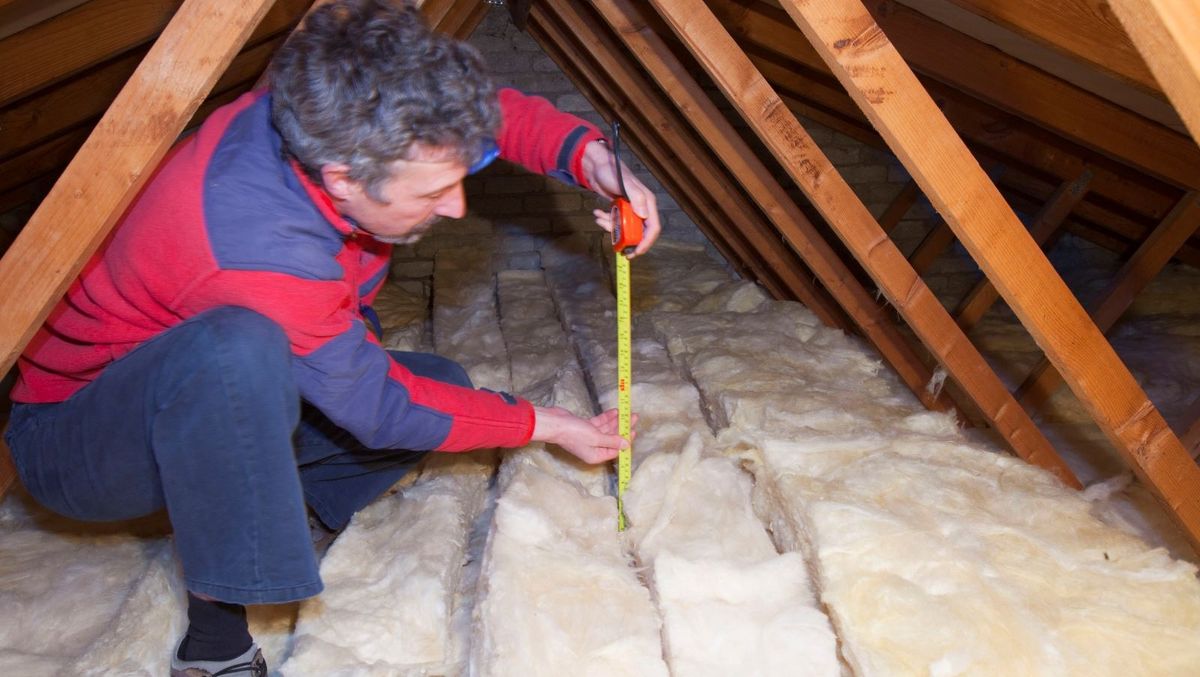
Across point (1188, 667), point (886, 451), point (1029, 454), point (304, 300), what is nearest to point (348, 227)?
point (304, 300)

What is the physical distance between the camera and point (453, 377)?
204cm

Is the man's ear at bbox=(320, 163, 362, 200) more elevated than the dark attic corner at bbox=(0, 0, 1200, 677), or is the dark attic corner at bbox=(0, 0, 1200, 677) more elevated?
the man's ear at bbox=(320, 163, 362, 200)

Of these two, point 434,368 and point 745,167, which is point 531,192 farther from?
point 434,368

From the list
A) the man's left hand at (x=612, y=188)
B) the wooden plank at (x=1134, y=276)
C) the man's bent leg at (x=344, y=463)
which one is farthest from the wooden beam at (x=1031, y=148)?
the man's bent leg at (x=344, y=463)

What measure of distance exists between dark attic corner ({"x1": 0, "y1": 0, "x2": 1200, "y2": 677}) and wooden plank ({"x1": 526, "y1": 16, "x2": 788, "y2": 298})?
1068mm

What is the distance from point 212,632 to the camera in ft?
4.93

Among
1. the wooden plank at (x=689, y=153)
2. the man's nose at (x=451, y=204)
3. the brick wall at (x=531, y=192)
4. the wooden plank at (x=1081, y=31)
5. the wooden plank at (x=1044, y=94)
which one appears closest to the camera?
the man's nose at (x=451, y=204)

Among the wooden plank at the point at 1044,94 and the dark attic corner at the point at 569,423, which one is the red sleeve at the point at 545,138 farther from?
the wooden plank at the point at 1044,94

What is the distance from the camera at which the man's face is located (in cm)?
129

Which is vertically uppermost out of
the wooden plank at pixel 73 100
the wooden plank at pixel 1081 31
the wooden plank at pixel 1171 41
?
the wooden plank at pixel 1171 41

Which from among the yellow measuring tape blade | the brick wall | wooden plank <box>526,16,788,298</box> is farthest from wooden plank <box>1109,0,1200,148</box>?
the brick wall

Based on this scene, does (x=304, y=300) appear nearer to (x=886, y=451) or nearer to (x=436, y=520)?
(x=436, y=520)

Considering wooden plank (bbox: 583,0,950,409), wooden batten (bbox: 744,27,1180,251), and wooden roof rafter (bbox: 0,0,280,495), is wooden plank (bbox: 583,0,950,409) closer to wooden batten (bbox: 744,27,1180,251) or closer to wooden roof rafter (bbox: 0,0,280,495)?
wooden batten (bbox: 744,27,1180,251)

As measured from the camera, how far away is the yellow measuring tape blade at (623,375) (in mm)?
1737
